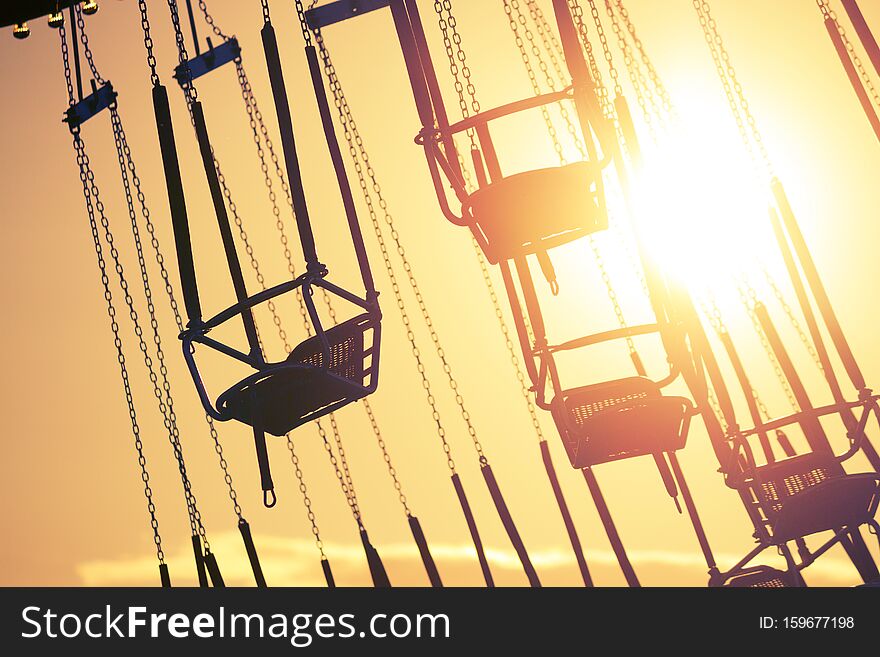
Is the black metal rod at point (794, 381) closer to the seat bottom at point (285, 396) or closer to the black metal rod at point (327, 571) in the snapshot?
Result: the seat bottom at point (285, 396)

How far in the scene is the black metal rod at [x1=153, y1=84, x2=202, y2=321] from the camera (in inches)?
141

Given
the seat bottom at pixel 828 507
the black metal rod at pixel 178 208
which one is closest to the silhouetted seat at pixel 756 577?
the seat bottom at pixel 828 507

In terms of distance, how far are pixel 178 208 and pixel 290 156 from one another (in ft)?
1.50

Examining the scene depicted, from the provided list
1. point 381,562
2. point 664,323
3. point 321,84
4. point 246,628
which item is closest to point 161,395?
point 381,562

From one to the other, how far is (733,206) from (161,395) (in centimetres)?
290

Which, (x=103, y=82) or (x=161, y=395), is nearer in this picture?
(x=103, y=82)

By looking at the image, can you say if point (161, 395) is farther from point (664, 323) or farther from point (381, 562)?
point (664, 323)

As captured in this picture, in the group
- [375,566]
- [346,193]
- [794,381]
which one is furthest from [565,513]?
Result: [346,193]

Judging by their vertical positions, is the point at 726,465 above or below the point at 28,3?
below

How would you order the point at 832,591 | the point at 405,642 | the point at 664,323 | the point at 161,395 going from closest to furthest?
the point at 405,642
the point at 832,591
the point at 664,323
the point at 161,395

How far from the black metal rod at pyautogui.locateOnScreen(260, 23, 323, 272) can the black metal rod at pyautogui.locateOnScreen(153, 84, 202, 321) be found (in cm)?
40

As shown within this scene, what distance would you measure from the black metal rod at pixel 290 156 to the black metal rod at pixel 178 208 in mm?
398

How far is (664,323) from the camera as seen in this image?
3.45 metres

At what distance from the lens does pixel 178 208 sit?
3697 millimetres
